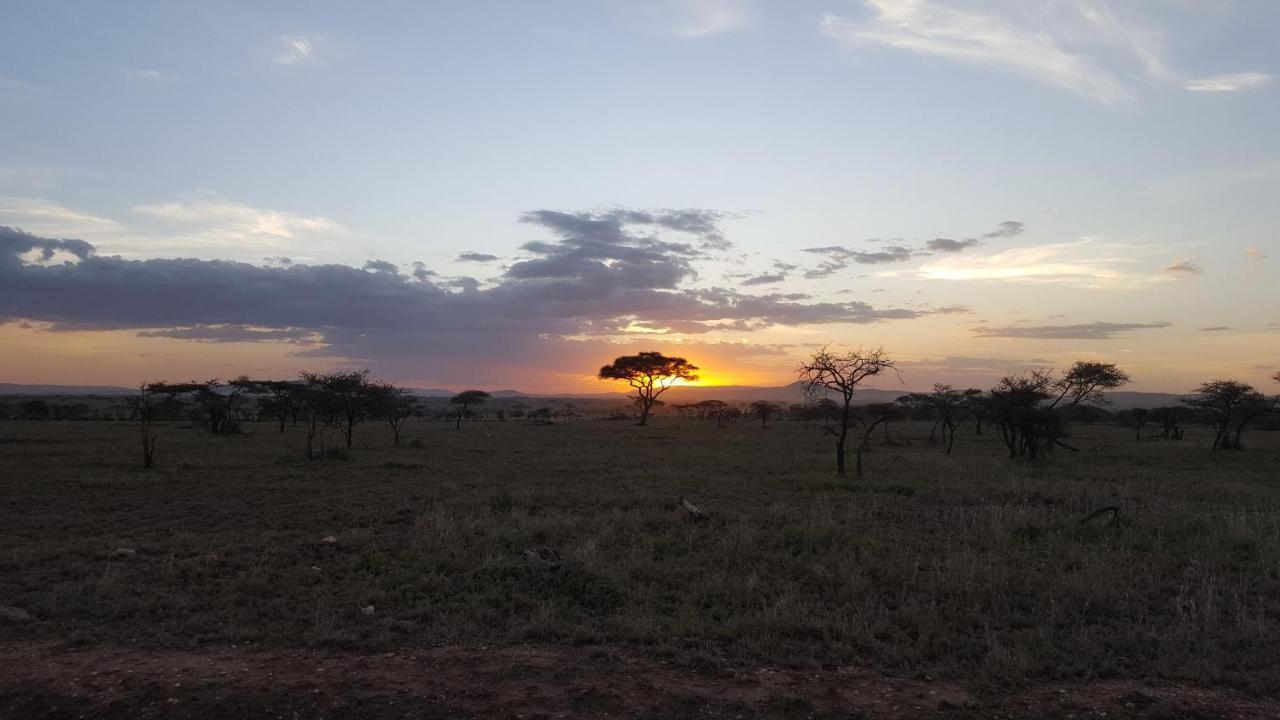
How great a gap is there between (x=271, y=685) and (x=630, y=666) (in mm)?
2919

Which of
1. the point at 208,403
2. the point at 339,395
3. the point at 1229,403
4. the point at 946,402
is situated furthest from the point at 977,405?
the point at 208,403

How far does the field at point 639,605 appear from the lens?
546 cm

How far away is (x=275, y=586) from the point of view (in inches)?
333

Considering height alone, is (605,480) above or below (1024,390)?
below

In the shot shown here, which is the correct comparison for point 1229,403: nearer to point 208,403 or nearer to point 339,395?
point 339,395

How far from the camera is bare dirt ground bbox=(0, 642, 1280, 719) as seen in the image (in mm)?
5152

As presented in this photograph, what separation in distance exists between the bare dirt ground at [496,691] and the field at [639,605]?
0.02 metres

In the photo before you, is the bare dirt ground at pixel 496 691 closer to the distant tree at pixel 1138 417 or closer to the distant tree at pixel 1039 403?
the distant tree at pixel 1039 403

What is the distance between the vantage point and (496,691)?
547 centimetres

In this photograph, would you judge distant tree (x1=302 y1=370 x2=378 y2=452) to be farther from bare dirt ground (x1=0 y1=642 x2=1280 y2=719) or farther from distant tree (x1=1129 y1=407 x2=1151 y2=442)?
distant tree (x1=1129 y1=407 x2=1151 y2=442)

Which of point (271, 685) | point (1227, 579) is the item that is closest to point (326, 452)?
point (271, 685)

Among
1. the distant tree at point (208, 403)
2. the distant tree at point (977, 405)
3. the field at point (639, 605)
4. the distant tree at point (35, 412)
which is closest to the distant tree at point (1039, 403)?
the distant tree at point (977, 405)

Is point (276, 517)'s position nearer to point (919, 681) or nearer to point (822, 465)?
point (919, 681)

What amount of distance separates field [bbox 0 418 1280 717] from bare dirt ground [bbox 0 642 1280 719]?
0.02 meters
